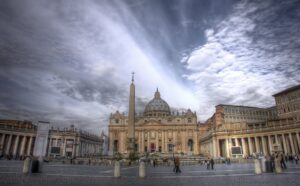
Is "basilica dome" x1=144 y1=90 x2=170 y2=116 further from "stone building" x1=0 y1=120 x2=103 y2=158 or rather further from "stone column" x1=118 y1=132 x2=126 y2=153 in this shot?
"stone building" x1=0 y1=120 x2=103 y2=158

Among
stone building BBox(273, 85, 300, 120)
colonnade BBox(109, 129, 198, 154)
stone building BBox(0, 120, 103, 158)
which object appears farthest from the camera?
colonnade BBox(109, 129, 198, 154)

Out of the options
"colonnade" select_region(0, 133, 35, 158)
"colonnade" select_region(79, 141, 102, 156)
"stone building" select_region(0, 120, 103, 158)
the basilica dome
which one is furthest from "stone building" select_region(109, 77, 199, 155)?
"colonnade" select_region(0, 133, 35, 158)

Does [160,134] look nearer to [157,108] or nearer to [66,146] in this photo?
[157,108]

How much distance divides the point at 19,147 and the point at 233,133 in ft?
190

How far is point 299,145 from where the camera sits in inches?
1710

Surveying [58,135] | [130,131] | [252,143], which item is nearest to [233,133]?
[252,143]

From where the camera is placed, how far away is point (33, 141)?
215ft

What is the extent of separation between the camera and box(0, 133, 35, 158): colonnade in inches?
2221

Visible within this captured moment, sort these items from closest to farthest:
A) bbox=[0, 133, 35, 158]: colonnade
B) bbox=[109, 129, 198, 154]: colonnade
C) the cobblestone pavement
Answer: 1. the cobblestone pavement
2. bbox=[0, 133, 35, 158]: colonnade
3. bbox=[109, 129, 198, 154]: colonnade

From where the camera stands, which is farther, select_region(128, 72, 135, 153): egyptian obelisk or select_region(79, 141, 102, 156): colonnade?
select_region(79, 141, 102, 156): colonnade

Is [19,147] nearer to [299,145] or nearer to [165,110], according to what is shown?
[165,110]

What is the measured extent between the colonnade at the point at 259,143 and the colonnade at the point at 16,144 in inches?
2003

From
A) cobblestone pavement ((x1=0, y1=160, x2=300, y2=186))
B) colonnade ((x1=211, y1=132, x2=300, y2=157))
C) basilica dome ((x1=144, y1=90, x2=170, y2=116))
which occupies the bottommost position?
cobblestone pavement ((x1=0, y1=160, x2=300, y2=186))

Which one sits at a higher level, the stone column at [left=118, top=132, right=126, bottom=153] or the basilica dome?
the basilica dome
